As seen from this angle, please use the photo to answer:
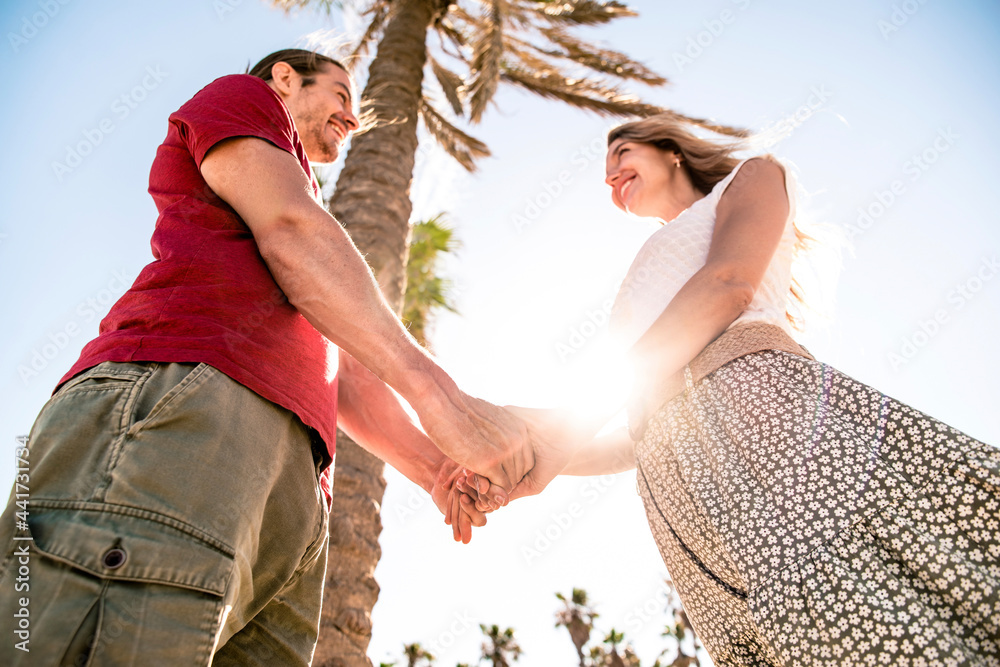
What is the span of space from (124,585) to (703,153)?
99.0 inches

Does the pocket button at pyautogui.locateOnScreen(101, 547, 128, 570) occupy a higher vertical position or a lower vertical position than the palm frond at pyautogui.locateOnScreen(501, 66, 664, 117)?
lower

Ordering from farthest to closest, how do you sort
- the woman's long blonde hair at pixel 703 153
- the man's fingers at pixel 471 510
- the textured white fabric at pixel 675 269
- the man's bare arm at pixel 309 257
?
the woman's long blonde hair at pixel 703 153 < the man's fingers at pixel 471 510 < the textured white fabric at pixel 675 269 < the man's bare arm at pixel 309 257

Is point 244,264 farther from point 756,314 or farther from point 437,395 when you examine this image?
point 756,314

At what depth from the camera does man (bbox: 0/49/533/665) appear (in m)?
1.03

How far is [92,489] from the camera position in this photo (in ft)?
3.58

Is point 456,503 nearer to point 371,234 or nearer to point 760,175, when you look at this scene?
point 760,175

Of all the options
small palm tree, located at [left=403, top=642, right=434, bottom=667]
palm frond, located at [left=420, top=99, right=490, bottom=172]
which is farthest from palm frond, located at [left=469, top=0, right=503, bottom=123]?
small palm tree, located at [left=403, top=642, right=434, bottom=667]

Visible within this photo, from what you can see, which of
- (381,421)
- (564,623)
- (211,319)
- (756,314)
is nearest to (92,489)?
(211,319)

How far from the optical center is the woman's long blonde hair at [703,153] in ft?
8.69

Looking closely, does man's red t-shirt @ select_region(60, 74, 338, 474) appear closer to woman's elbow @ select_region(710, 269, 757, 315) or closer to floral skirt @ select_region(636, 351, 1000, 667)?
floral skirt @ select_region(636, 351, 1000, 667)

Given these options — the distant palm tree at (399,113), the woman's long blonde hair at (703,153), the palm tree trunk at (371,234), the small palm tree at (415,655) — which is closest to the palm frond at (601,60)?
the distant palm tree at (399,113)

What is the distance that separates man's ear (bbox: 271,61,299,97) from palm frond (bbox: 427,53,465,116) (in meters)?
5.91

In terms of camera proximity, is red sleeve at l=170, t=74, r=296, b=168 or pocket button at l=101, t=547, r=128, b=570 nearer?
pocket button at l=101, t=547, r=128, b=570

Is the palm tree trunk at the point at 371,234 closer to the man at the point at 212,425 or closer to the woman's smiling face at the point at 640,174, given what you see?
the man at the point at 212,425
